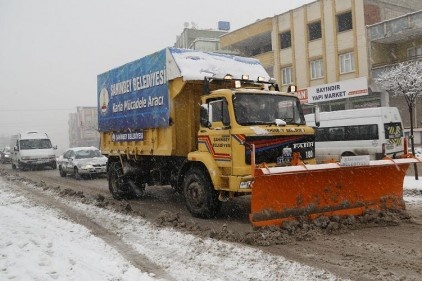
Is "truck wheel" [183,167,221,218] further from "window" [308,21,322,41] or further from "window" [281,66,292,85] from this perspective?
"window" [281,66,292,85]

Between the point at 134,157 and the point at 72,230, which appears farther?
the point at 134,157

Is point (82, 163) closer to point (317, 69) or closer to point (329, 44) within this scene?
point (317, 69)

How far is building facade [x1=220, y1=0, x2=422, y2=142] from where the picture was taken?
2781 cm

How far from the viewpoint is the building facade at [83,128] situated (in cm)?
9469

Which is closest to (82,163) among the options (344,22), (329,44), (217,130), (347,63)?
(217,130)

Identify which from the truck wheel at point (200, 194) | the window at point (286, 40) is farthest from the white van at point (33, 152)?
the truck wheel at point (200, 194)

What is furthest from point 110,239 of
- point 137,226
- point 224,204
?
point 224,204

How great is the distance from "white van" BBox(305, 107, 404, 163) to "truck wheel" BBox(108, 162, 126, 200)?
6881 millimetres

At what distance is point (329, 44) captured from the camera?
2970 cm

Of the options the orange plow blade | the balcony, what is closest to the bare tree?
the balcony

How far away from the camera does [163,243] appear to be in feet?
21.6

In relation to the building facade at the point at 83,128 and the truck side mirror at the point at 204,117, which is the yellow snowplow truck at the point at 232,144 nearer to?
the truck side mirror at the point at 204,117

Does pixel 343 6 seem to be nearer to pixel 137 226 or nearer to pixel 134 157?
pixel 134 157

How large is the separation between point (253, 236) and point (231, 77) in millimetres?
3423
